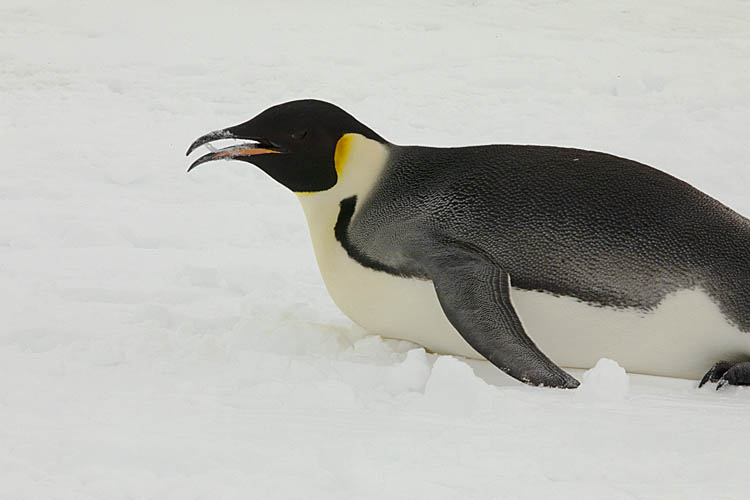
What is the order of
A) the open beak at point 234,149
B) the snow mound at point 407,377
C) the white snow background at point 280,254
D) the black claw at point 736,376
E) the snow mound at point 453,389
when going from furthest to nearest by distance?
the open beak at point 234,149
the black claw at point 736,376
the snow mound at point 407,377
the snow mound at point 453,389
the white snow background at point 280,254

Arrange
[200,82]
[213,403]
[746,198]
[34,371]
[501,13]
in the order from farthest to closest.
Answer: [501,13], [200,82], [746,198], [34,371], [213,403]

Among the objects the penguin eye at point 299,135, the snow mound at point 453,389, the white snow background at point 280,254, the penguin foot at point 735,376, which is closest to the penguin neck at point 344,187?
the penguin eye at point 299,135

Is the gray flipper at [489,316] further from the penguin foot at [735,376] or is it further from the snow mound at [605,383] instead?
the penguin foot at [735,376]

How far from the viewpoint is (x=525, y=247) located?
2604mm

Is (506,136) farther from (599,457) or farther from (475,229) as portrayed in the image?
(599,457)

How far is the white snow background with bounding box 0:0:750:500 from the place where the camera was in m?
1.89

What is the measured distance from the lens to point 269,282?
342 centimetres

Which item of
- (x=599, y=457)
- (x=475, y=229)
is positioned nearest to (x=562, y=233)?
(x=475, y=229)

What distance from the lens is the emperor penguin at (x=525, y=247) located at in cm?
258

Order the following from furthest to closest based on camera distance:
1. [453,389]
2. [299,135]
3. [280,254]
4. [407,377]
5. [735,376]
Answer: [280,254]
[299,135]
[735,376]
[407,377]
[453,389]

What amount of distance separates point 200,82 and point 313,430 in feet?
13.9

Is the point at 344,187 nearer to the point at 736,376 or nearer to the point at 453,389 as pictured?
the point at 453,389

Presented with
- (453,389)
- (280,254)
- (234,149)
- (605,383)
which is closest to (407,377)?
(453,389)

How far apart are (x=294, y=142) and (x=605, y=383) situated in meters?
1.00
